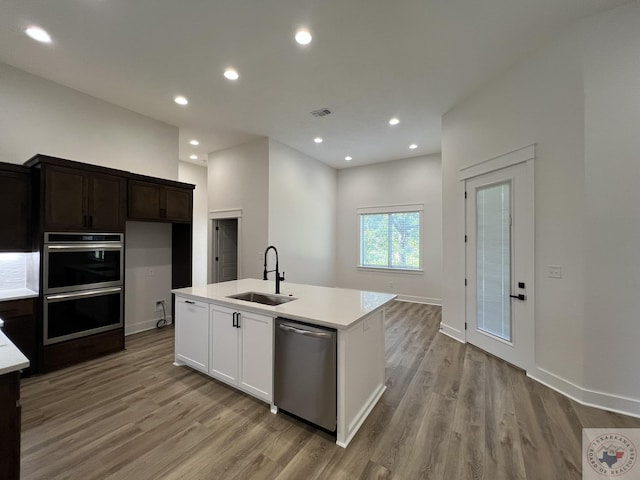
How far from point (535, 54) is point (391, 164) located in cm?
414

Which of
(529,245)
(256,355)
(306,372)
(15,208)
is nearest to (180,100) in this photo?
(15,208)

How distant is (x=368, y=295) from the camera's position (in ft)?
9.37

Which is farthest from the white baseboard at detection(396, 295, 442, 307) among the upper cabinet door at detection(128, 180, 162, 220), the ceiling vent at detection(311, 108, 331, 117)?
the upper cabinet door at detection(128, 180, 162, 220)

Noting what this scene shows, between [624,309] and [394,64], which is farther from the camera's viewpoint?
[394,64]

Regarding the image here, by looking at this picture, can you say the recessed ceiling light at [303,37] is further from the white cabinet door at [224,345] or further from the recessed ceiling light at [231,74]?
the white cabinet door at [224,345]

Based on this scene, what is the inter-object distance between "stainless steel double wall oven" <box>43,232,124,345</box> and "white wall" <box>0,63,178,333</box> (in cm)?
82

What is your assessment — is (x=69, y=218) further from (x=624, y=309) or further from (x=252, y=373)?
(x=624, y=309)

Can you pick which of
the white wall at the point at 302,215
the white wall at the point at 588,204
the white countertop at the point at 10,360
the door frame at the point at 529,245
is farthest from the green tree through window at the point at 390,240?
the white countertop at the point at 10,360

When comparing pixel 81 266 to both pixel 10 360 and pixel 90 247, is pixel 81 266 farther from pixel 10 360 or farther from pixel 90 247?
pixel 10 360

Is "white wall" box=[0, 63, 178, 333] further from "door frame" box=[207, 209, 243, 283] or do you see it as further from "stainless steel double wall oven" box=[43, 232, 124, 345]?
"door frame" box=[207, 209, 243, 283]

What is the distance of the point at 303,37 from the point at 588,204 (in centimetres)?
320

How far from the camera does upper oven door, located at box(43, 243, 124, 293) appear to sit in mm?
3025

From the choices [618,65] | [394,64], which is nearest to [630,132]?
[618,65]

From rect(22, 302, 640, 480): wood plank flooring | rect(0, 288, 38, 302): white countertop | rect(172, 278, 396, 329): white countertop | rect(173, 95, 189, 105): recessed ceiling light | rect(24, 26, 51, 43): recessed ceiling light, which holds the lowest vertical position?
rect(22, 302, 640, 480): wood plank flooring
